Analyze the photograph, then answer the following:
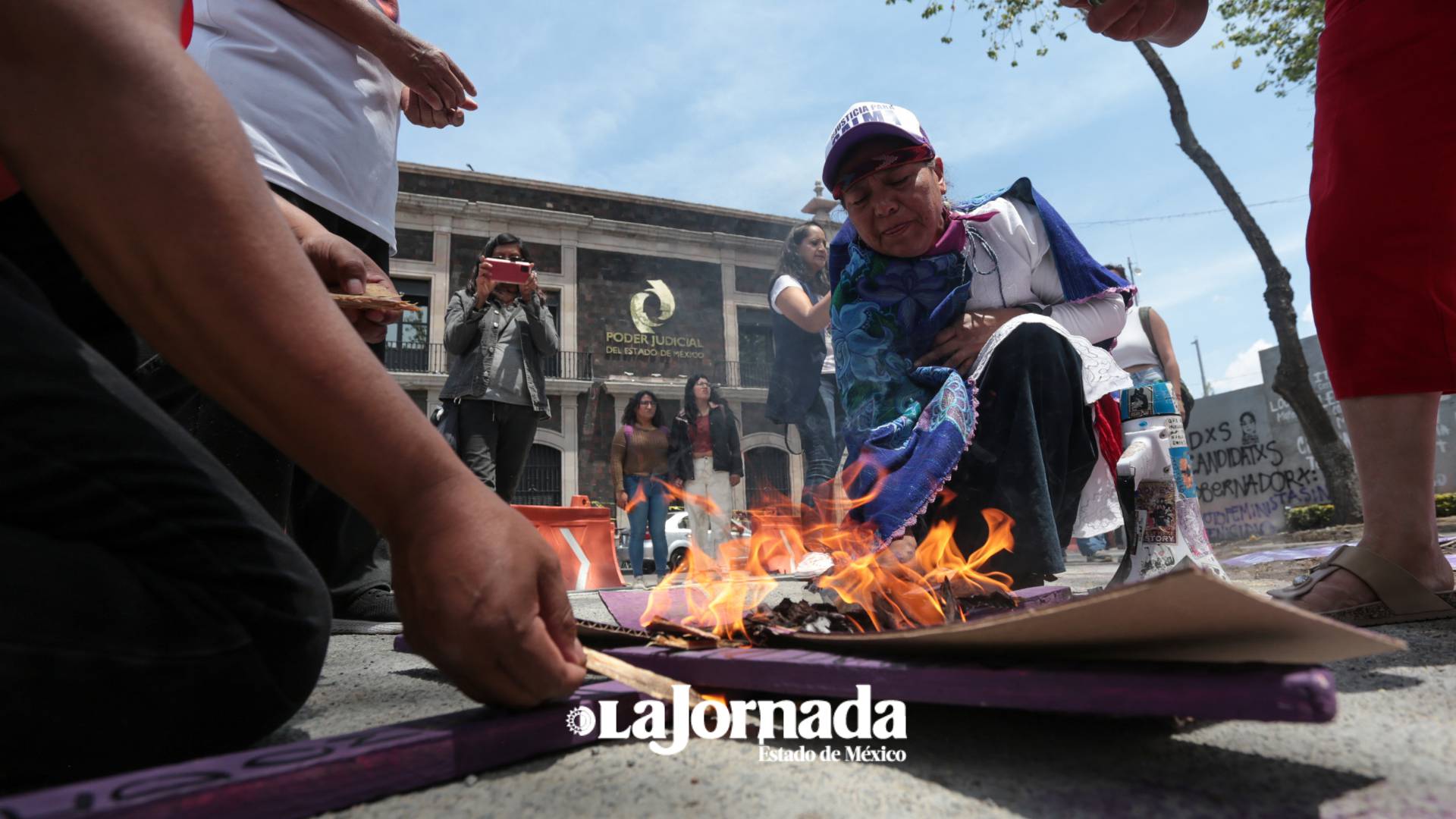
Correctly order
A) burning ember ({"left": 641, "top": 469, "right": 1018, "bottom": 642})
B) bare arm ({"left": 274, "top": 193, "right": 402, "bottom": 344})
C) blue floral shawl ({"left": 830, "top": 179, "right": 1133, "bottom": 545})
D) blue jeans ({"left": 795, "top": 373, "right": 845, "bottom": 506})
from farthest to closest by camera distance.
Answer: blue jeans ({"left": 795, "top": 373, "right": 845, "bottom": 506}) < blue floral shawl ({"left": 830, "top": 179, "right": 1133, "bottom": 545}) < bare arm ({"left": 274, "top": 193, "right": 402, "bottom": 344}) < burning ember ({"left": 641, "top": 469, "right": 1018, "bottom": 642})

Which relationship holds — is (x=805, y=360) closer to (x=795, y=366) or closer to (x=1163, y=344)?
(x=795, y=366)

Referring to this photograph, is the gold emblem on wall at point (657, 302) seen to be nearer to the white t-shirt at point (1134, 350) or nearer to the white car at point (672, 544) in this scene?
the white car at point (672, 544)

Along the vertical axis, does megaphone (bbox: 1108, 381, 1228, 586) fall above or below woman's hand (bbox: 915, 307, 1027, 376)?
below

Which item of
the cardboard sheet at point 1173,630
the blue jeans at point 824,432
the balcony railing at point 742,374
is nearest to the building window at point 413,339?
the balcony railing at point 742,374

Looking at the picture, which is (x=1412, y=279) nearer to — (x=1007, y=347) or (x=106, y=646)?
(x=1007, y=347)

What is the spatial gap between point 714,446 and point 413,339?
15.5 meters

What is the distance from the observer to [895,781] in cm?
90

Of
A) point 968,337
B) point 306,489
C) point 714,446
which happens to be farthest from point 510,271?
point 714,446

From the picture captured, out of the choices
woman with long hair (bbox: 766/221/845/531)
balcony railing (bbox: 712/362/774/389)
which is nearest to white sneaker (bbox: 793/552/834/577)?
woman with long hair (bbox: 766/221/845/531)

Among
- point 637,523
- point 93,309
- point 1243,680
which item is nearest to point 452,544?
point 1243,680

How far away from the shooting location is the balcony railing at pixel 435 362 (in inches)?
810

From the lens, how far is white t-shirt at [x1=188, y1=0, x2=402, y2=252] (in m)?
2.18

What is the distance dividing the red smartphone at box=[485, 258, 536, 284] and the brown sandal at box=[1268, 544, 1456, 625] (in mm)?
4315

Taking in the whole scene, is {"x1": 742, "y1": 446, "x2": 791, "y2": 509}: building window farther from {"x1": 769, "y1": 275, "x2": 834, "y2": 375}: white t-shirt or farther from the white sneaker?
the white sneaker
